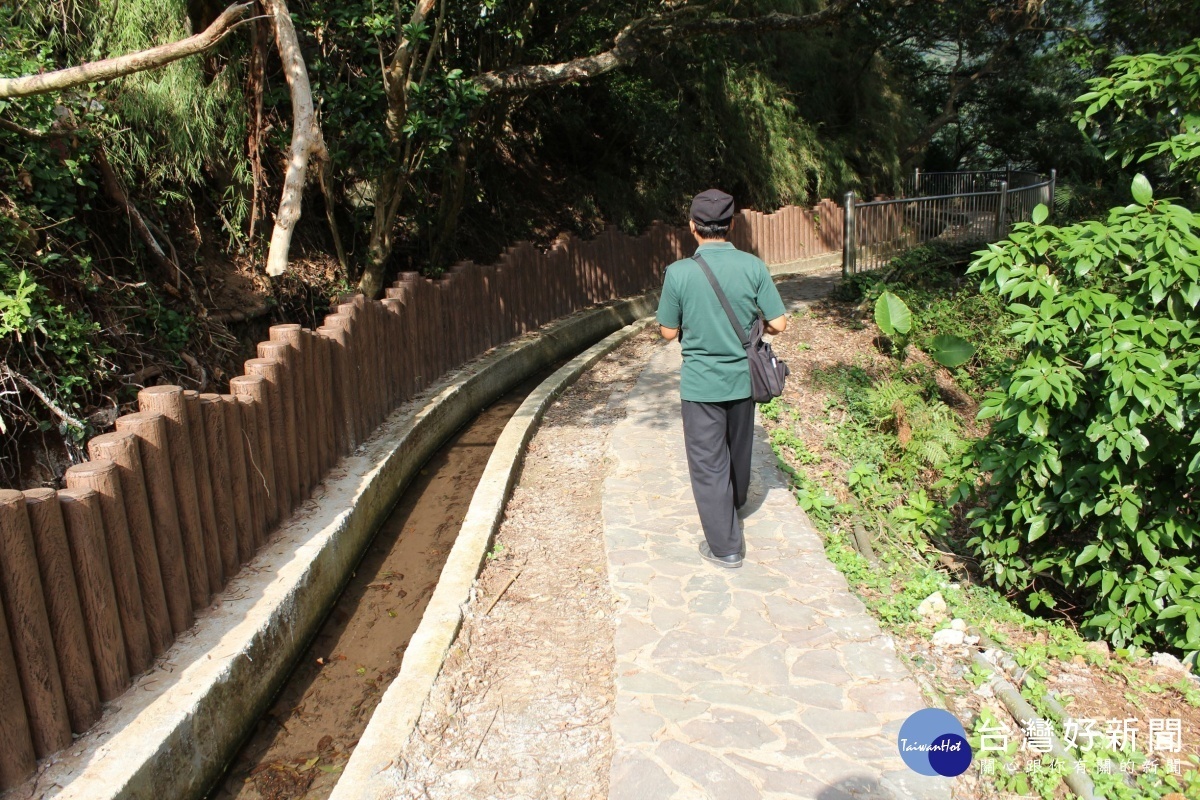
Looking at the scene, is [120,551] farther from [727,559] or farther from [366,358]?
[366,358]

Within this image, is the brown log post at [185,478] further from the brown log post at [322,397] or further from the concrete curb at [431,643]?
the brown log post at [322,397]

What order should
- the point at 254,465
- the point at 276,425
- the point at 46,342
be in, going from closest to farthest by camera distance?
the point at 254,465 → the point at 276,425 → the point at 46,342

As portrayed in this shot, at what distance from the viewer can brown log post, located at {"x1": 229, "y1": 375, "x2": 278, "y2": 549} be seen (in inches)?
205

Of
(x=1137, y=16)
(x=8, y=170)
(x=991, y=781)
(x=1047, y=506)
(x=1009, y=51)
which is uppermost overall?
(x=1009, y=51)


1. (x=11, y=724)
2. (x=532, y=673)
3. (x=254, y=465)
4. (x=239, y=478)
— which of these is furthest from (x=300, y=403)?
(x=11, y=724)

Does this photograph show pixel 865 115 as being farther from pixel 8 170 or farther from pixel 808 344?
pixel 8 170

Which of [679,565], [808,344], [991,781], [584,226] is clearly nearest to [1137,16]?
[808,344]

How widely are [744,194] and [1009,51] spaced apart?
13.6 m

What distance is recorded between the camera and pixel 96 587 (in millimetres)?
3660

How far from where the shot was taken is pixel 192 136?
7777 mm

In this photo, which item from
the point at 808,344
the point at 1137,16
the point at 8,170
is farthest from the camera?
the point at 1137,16

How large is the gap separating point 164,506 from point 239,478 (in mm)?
792

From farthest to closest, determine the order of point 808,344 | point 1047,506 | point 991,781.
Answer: point 808,344 → point 1047,506 → point 991,781

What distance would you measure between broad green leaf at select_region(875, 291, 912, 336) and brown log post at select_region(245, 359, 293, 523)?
6409mm
